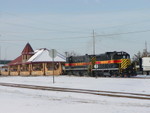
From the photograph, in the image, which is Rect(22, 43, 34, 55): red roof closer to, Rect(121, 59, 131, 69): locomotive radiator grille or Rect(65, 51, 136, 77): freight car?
Rect(65, 51, 136, 77): freight car

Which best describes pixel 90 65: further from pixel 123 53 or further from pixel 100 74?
pixel 123 53

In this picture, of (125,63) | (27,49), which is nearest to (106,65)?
(125,63)

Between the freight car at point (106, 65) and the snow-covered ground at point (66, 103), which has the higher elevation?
the freight car at point (106, 65)

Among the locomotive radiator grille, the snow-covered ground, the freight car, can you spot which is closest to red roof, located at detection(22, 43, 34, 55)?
the freight car

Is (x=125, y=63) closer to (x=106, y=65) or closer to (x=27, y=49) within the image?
(x=106, y=65)

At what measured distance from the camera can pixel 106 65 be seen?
36.9 m


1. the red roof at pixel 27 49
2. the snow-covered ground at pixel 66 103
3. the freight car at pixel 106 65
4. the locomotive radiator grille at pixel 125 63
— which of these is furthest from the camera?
the red roof at pixel 27 49

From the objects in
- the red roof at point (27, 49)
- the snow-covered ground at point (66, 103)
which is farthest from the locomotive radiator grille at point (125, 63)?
the red roof at point (27, 49)

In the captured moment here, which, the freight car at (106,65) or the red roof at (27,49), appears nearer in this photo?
the freight car at (106,65)

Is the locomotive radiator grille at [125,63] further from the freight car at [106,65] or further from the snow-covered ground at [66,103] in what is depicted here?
the snow-covered ground at [66,103]

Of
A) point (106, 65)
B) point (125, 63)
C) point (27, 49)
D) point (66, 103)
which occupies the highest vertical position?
point (27, 49)

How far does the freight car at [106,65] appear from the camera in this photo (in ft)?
115

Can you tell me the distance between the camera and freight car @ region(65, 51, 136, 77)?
35.1 meters

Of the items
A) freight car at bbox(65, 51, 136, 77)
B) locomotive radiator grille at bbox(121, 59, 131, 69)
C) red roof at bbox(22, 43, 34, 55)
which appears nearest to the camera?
locomotive radiator grille at bbox(121, 59, 131, 69)
